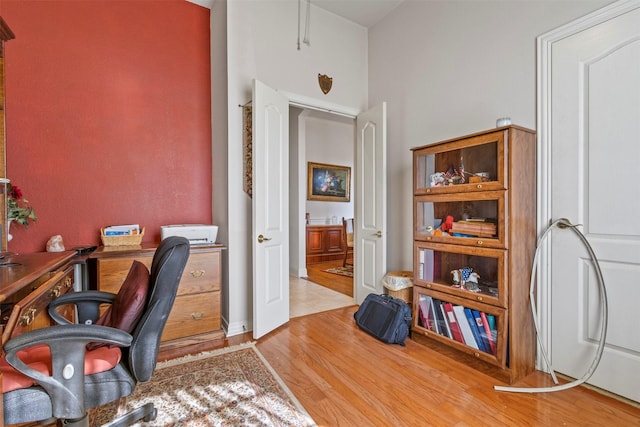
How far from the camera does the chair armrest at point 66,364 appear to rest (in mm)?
974

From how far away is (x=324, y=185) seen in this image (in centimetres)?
608

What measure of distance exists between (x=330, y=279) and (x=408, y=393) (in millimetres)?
2938

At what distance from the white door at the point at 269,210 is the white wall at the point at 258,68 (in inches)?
9.4

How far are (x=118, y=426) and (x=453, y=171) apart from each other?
8.26ft

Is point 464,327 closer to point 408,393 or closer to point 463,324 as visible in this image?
point 463,324

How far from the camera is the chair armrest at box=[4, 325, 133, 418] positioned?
97cm

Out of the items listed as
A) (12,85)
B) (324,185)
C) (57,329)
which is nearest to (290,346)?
(57,329)

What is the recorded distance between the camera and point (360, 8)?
10.7 ft

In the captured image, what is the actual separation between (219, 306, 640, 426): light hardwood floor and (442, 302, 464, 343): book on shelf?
0.58 ft

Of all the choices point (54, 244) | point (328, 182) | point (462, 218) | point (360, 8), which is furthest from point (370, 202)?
point (328, 182)

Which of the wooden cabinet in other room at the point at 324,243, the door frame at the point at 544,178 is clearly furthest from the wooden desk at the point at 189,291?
the wooden cabinet in other room at the point at 324,243

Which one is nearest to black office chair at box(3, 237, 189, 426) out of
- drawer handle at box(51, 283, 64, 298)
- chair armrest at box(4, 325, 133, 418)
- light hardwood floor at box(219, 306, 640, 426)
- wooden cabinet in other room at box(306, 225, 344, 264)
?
chair armrest at box(4, 325, 133, 418)

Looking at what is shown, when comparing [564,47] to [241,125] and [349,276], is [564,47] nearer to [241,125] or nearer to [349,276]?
[241,125]

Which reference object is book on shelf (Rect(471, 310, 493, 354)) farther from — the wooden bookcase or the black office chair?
the black office chair
